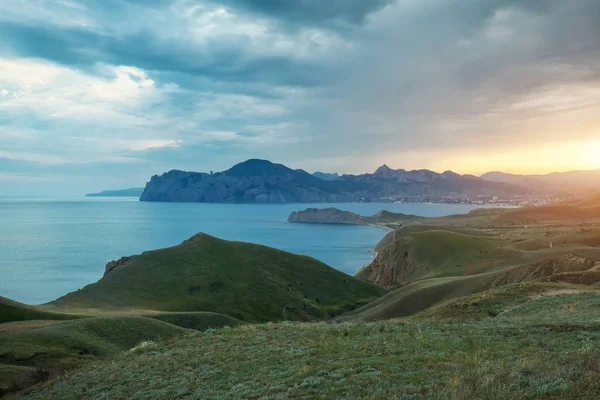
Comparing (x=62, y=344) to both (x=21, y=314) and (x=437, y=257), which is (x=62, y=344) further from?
(x=437, y=257)

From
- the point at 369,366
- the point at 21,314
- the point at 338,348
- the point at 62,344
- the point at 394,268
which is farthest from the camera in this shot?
the point at 394,268

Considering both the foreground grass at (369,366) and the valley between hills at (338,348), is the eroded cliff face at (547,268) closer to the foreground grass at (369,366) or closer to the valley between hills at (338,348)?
the valley between hills at (338,348)

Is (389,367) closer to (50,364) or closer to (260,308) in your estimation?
(50,364)

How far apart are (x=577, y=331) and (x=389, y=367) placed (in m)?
7.23

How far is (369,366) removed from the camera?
42.1ft

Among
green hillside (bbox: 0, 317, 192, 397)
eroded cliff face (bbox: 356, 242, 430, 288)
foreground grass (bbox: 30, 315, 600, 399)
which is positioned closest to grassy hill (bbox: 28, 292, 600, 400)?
foreground grass (bbox: 30, 315, 600, 399)

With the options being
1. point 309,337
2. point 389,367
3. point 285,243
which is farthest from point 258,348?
point 285,243

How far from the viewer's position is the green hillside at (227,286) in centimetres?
6500

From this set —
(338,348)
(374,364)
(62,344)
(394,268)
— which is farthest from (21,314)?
(394,268)

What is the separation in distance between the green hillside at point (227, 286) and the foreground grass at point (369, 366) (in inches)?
1683

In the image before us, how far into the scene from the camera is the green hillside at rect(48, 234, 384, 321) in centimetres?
6500

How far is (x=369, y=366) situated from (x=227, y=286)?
62.7m

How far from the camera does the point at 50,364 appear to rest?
29641 millimetres

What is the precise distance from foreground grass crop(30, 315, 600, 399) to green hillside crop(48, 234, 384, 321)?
42742mm
